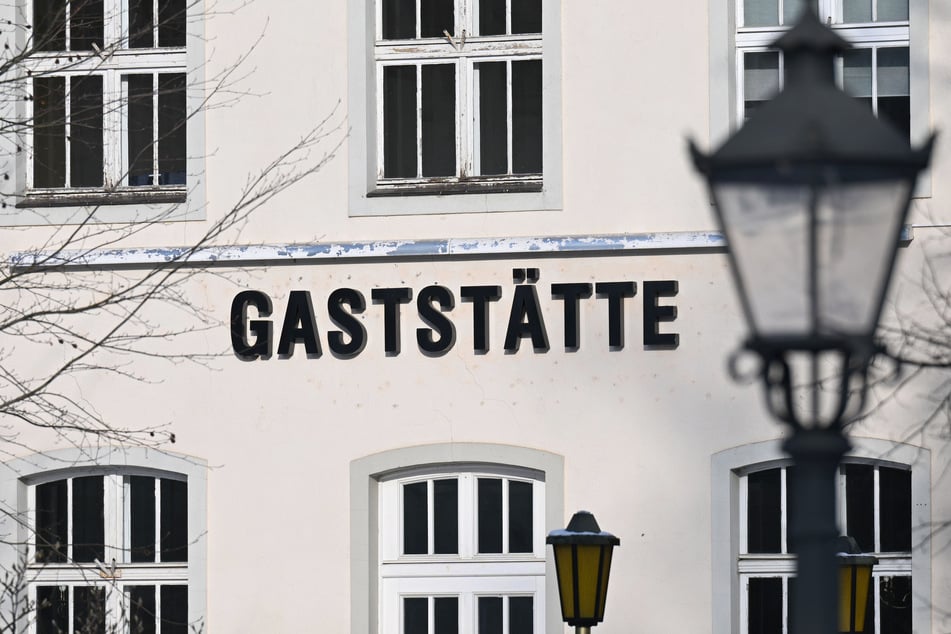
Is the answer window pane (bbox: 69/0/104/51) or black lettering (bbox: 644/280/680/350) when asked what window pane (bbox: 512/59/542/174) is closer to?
black lettering (bbox: 644/280/680/350)

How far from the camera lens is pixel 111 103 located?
34.6ft

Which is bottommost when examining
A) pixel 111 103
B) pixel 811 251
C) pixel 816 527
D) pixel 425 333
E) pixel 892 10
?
pixel 816 527

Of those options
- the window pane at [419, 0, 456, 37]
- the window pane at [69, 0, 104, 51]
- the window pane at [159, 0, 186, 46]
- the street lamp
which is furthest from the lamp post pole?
the window pane at [69, 0, 104, 51]

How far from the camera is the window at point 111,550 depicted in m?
10.3

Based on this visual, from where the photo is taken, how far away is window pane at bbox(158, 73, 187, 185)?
1052 centimetres

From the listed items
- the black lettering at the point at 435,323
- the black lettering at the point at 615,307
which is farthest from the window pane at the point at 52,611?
the black lettering at the point at 615,307

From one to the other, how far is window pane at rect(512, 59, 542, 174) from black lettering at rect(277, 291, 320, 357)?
1.39 metres

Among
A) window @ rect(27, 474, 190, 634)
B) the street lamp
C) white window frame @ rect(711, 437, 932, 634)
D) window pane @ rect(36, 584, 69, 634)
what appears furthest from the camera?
window pane @ rect(36, 584, 69, 634)

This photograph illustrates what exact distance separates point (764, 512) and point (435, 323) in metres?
2.05

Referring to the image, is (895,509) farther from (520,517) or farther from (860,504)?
(520,517)

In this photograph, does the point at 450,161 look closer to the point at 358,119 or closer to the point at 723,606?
the point at 358,119

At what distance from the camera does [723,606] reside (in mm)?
9578

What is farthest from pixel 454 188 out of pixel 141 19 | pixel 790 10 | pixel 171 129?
pixel 141 19

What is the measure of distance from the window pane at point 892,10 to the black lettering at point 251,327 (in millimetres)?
3700
